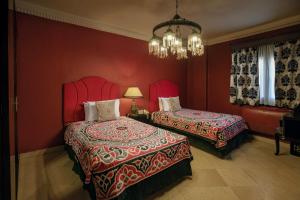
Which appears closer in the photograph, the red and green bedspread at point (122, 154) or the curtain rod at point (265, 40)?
the red and green bedspread at point (122, 154)

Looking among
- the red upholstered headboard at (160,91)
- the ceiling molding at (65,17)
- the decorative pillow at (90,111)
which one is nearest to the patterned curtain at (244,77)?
the red upholstered headboard at (160,91)

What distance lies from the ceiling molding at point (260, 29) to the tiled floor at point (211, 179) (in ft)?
8.35

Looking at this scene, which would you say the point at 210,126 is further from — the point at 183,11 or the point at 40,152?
the point at 40,152

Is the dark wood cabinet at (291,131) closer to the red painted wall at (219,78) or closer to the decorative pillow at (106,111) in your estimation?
the red painted wall at (219,78)

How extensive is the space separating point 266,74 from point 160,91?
254cm

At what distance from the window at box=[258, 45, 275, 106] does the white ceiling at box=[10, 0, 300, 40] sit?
0.62 meters

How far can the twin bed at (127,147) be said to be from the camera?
1674 mm

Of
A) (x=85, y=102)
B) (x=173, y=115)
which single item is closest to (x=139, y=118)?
(x=173, y=115)

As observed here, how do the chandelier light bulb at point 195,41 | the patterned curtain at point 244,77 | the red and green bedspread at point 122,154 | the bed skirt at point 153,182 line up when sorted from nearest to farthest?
1. the red and green bedspread at point 122,154
2. the bed skirt at point 153,182
3. the chandelier light bulb at point 195,41
4. the patterned curtain at point 244,77

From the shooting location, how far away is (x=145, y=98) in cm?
451

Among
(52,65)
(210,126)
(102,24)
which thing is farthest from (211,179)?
(102,24)

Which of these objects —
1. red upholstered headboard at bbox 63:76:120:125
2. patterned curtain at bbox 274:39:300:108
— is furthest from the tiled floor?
patterned curtain at bbox 274:39:300:108

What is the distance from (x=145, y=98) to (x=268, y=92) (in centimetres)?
287

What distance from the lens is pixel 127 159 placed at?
69.6 inches
